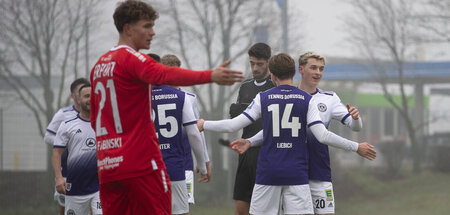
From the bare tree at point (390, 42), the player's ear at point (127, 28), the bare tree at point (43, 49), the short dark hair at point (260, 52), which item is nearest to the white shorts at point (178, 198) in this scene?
the short dark hair at point (260, 52)

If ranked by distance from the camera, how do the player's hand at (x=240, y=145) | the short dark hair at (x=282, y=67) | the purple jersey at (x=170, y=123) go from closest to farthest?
1. the player's hand at (x=240, y=145)
2. the short dark hair at (x=282, y=67)
3. the purple jersey at (x=170, y=123)

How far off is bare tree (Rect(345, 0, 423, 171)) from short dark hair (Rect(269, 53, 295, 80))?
9701 millimetres

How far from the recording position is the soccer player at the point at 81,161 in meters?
7.15

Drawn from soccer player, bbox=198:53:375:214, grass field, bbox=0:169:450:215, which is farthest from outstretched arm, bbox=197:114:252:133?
grass field, bbox=0:169:450:215

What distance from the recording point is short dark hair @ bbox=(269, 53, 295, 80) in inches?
225

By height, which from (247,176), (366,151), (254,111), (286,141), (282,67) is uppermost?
(282,67)

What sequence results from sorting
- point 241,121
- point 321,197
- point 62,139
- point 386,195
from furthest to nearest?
1. point 386,195
2. point 62,139
3. point 321,197
4. point 241,121

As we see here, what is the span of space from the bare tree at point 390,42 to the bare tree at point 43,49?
644 centimetres

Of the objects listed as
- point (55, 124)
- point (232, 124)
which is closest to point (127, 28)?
point (232, 124)

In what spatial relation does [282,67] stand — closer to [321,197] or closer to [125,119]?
[321,197]

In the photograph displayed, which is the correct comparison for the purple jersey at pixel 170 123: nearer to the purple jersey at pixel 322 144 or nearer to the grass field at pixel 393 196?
the purple jersey at pixel 322 144

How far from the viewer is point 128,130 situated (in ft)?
13.3

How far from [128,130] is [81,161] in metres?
3.37

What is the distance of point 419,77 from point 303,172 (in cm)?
1028
